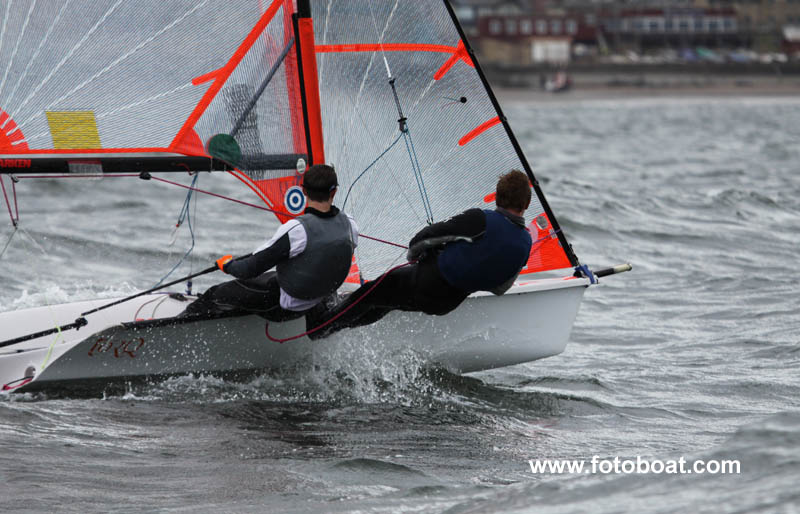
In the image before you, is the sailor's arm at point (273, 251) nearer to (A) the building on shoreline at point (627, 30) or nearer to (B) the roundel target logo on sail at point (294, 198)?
(B) the roundel target logo on sail at point (294, 198)

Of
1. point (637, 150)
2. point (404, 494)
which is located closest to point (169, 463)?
point (404, 494)

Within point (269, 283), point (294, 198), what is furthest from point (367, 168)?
point (269, 283)

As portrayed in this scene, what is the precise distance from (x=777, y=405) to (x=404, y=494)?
227cm

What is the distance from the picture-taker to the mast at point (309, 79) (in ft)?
17.5

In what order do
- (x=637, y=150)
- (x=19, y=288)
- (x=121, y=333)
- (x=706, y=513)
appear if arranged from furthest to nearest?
(x=637, y=150) < (x=19, y=288) < (x=121, y=333) < (x=706, y=513)

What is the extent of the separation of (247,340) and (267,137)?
99 cm

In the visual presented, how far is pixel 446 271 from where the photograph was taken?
4.89 meters

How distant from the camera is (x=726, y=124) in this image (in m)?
37.0

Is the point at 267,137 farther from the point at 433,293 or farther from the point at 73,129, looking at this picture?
the point at 433,293

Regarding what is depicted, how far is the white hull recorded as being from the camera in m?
5.21

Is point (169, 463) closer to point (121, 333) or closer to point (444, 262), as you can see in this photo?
point (121, 333)

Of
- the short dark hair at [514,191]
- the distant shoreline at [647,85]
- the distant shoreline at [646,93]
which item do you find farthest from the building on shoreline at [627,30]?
the short dark hair at [514,191]

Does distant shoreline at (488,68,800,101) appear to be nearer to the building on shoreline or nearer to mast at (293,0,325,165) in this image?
the building on shoreline

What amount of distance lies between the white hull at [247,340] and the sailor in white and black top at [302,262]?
191 millimetres
